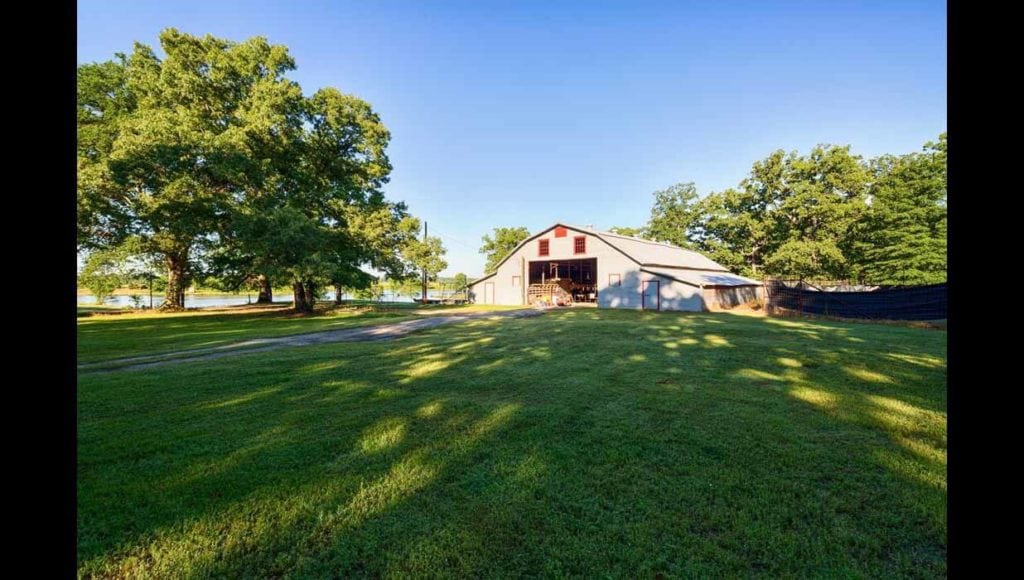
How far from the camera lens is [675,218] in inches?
1811

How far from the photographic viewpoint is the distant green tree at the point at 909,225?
28.5 meters

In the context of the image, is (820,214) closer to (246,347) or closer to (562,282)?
(562,282)

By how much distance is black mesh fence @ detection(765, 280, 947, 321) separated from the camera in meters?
15.9

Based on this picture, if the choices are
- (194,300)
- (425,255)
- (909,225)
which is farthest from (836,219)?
(194,300)

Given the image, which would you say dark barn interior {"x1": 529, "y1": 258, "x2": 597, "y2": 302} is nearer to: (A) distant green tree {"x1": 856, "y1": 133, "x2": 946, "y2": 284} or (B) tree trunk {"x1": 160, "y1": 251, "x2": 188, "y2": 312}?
(A) distant green tree {"x1": 856, "y1": 133, "x2": 946, "y2": 284}

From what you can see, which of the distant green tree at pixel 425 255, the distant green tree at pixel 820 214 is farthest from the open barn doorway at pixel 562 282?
the distant green tree at pixel 820 214

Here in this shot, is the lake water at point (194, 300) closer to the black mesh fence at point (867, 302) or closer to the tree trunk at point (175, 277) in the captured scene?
the tree trunk at point (175, 277)

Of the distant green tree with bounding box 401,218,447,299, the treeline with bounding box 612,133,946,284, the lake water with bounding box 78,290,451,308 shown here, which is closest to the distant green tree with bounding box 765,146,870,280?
the treeline with bounding box 612,133,946,284

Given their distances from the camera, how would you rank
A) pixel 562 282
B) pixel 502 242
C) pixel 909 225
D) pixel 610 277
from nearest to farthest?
pixel 610 277 < pixel 909 225 < pixel 562 282 < pixel 502 242

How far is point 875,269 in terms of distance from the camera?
31.6 metres

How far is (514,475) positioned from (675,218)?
47.6 m

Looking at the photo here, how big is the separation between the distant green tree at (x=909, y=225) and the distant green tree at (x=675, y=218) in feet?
47.3
